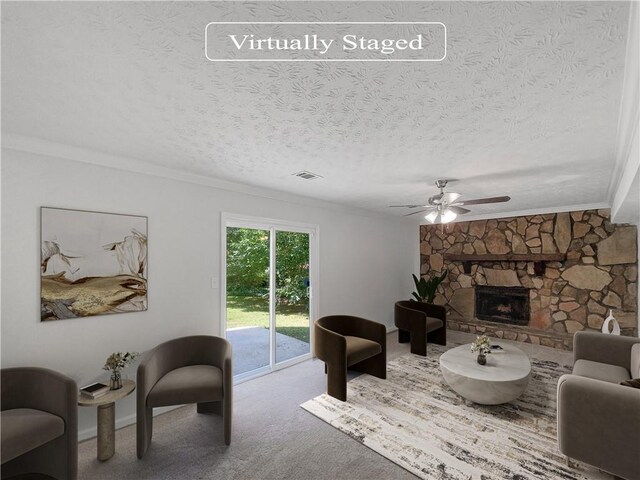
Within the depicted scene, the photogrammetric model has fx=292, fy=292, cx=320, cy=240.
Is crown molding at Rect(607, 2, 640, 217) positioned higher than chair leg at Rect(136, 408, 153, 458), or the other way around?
crown molding at Rect(607, 2, 640, 217)

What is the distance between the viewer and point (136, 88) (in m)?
1.52

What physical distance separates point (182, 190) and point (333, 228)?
246cm

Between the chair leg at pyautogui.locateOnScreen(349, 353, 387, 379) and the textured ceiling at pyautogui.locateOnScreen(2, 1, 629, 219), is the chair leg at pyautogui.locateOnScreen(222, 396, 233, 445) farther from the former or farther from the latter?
the textured ceiling at pyautogui.locateOnScreen(2, 1, 629, 219)

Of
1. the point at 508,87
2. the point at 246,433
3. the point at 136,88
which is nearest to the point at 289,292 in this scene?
the point at 246,433

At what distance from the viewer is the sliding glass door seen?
3631 mm

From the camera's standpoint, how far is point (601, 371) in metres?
2.80

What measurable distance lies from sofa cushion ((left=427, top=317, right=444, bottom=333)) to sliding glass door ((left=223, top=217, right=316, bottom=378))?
6.35ft

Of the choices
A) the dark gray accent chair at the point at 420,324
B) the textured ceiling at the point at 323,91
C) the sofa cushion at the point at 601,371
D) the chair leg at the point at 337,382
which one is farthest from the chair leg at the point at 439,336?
the textured ceiling at the point at 323,91

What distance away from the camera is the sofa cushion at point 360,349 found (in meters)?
3.27

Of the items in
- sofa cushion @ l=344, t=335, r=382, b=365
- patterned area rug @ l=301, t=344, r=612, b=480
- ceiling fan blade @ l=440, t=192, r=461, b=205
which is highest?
ceiling fan blade @ l=440, t=192, r=461, b=205

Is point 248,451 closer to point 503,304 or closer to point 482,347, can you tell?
point 482,347

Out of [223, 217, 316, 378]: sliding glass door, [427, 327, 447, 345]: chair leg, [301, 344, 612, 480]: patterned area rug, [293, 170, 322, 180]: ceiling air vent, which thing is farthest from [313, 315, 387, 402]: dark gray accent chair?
[427, 327, 447, 345]: chair leg

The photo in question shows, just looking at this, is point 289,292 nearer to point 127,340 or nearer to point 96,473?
point 127,340

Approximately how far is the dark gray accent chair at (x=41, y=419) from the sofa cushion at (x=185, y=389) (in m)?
0.49
